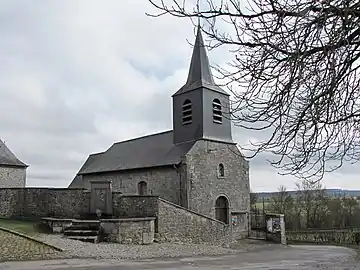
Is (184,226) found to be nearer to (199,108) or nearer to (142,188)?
(142,188)

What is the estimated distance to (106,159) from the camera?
33625 mm

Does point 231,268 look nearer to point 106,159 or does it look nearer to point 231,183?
point 231,183

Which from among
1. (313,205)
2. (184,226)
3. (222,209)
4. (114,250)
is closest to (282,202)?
(313,205)

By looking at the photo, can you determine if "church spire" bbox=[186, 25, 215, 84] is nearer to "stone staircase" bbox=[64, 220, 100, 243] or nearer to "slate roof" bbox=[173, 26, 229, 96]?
"slate roof" bbox=[173, 26, 229, 96]

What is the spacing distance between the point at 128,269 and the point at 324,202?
33009 millimetres

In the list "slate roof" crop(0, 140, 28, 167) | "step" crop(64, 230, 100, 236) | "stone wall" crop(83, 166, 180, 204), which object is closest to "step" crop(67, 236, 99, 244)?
"step" crop(64, 230, 100, 236)

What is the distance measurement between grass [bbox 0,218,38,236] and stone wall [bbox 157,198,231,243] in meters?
5.60

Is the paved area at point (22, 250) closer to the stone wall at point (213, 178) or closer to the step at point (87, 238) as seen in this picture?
the step at point (87, 238)

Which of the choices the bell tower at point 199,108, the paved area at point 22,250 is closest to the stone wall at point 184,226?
the bell tower at point 199,108

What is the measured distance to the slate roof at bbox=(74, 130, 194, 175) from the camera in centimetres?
2734

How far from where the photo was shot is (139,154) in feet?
100

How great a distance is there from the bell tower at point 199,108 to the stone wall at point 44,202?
27.9ft

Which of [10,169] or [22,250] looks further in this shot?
[10,169]

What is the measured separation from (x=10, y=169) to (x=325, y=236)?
24.7 metres
